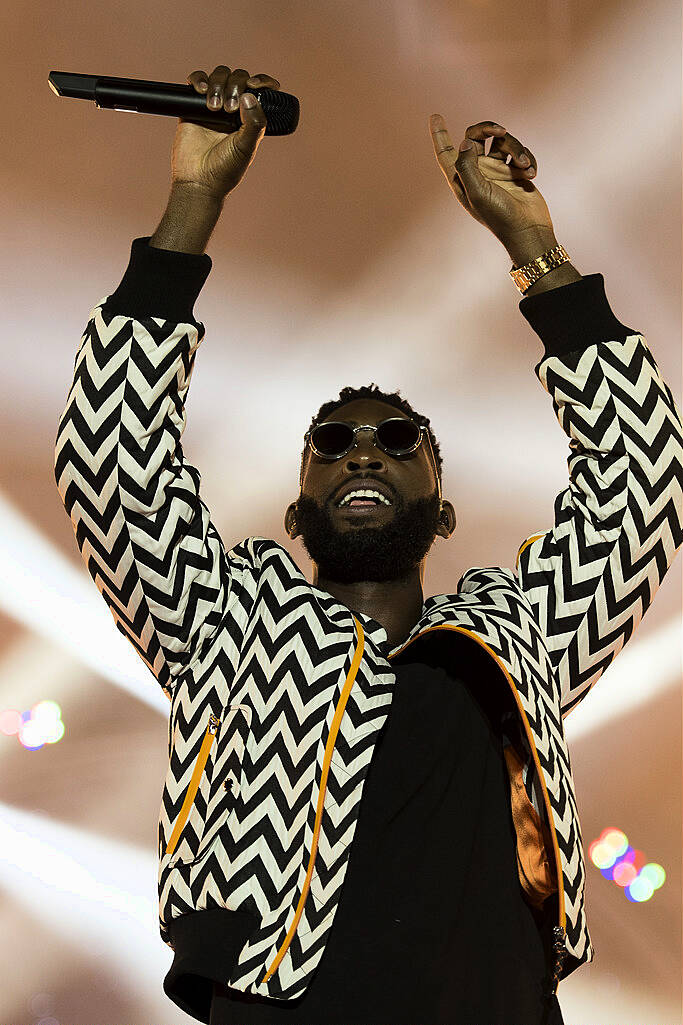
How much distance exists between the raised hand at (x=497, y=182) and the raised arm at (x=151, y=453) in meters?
0.28

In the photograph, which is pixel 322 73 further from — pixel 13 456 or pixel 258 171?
pixel 13 456

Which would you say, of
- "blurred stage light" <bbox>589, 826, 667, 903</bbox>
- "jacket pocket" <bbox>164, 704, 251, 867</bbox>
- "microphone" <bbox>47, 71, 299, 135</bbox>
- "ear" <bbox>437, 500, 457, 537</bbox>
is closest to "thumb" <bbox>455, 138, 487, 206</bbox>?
"microphone" <bbox>47, 71, 299, 135</bbox>

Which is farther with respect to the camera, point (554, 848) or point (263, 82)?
point (263, 82)

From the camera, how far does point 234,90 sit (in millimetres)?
1295

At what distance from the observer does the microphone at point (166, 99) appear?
1246mm

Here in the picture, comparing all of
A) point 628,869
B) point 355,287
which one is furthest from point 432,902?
point 355,287

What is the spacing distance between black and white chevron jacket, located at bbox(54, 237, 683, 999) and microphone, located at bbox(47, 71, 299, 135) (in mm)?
164

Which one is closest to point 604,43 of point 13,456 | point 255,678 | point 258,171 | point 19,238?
point 258,171

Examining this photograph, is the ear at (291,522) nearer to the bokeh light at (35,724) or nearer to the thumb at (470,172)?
the thumb at (470,172)

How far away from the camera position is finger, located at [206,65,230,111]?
1287 mm

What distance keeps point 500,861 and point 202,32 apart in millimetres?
2016

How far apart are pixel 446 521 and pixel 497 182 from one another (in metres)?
0.47

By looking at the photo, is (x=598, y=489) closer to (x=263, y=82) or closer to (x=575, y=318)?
(x=575, y=318)

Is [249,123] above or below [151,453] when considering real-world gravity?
above
